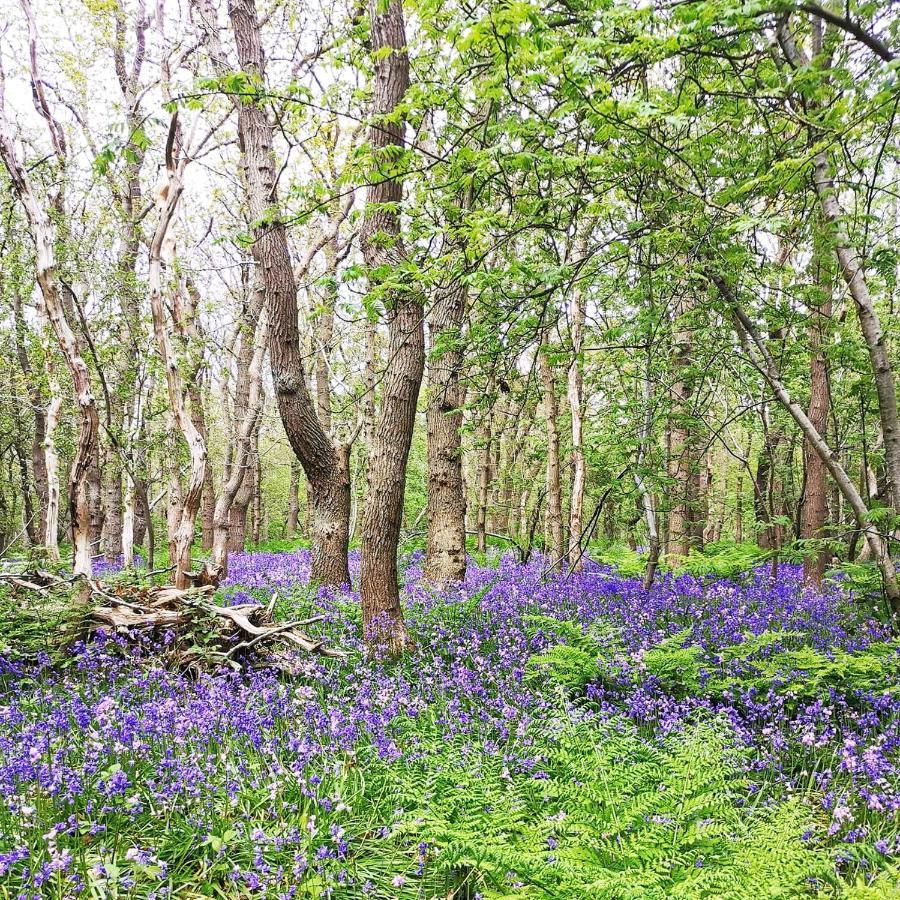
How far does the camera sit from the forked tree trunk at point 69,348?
211 inches

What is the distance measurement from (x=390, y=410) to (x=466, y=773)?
3.04 metres

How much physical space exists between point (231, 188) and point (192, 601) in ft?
35.8

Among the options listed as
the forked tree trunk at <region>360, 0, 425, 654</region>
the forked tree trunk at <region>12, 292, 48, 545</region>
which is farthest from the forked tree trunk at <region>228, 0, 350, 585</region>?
the forked tree trunk at <region>12, 292, 48, 545</region>

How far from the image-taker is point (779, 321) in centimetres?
508

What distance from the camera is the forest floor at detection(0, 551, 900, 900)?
2.36 m

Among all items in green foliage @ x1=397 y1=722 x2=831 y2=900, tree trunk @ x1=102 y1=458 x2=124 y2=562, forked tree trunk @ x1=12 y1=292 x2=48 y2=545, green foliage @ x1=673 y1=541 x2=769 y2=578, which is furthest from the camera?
tree trunk @ x1=102 y1=458 x2=124 y2=562

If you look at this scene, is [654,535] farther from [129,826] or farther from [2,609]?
[2,609]

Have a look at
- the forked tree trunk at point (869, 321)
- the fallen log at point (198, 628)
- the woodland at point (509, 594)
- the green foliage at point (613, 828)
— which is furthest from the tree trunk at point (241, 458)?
the forked tree trunk at point (869, 321)

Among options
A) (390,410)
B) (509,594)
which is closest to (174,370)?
(390,410)

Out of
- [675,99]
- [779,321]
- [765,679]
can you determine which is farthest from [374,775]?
[779,321]

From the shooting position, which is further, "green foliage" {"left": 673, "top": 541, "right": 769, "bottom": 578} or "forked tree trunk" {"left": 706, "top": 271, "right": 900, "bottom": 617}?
"green foliage" {"left": 673, "top": 541, "right": 769, "bottom": 578}

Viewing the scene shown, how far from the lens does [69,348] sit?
17.7 feet

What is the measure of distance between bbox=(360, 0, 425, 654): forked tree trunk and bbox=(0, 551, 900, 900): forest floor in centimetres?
42

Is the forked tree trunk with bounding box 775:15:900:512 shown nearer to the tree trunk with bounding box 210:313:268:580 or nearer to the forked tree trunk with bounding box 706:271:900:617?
the forked tree trunk with bounding box 706:271:900:617
